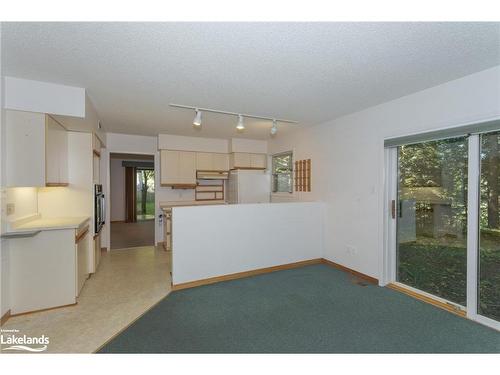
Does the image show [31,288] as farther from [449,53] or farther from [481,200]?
[481,200]

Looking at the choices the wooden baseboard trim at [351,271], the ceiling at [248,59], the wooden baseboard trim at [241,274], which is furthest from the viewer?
the wooden baseboard trim at [351,271]

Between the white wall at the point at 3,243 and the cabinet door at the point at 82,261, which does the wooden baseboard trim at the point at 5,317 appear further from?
the cabinet door at the point at 82,261

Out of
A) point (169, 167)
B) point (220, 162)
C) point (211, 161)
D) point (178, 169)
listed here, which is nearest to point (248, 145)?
point (220, 162)

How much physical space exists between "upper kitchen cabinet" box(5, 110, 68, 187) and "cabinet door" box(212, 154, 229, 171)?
3262 millimetres

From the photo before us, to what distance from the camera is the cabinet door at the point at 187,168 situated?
5.35m

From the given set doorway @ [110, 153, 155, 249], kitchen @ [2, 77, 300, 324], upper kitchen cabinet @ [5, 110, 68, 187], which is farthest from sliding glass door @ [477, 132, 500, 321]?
doorway @ [110, 153, 155, 249]

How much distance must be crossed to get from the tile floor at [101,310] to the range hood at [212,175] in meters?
2.16

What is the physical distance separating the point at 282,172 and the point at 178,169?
2.34 m

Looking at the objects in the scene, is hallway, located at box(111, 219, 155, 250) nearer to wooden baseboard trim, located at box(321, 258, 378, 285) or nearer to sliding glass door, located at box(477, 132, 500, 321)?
wooden baseboard trim, located at box(321, 258, 378, 285)

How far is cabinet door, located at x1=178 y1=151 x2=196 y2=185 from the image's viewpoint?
535 centimetres

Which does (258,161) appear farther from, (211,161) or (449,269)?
(449,269)

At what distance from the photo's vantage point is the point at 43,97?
259 cm

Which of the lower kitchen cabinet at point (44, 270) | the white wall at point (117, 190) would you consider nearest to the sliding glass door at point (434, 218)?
the lower kitchen cabinet at point (44, 270)

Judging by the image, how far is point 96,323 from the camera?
2.40m
